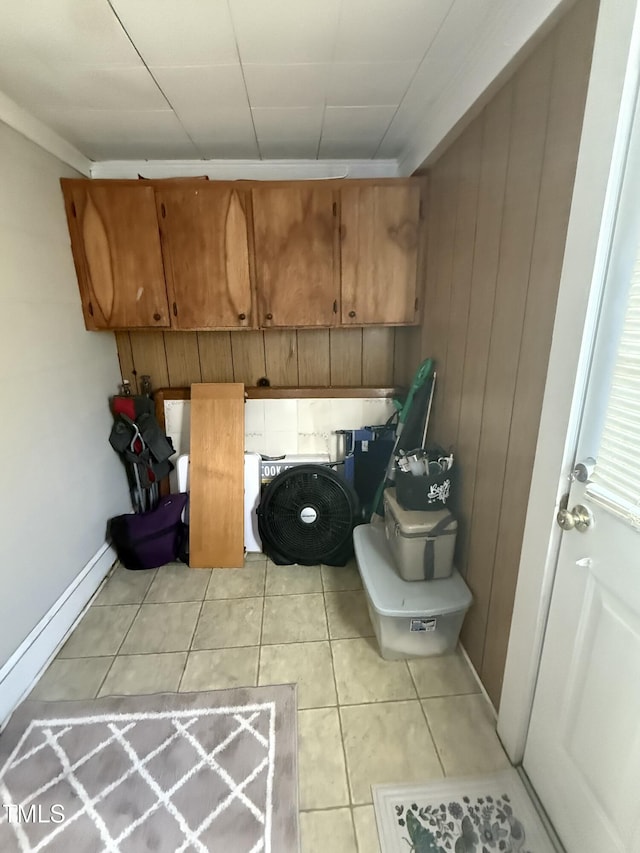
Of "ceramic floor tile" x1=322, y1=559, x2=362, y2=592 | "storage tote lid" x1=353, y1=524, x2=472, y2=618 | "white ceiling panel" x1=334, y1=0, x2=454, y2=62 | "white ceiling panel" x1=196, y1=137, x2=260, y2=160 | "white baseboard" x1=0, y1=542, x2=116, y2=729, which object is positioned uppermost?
"white ceiling panel" x1=334, y1=0, x2=454, y2=62

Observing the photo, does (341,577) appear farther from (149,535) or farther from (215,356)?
(215,356)

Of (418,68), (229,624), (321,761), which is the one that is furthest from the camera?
(229,624)

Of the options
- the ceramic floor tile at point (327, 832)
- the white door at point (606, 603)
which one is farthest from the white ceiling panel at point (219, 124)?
the ceramic floor tile at point (327, 832)

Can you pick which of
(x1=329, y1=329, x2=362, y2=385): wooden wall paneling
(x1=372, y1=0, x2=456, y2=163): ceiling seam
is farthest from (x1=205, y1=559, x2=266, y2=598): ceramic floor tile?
(x1=372, y1=0, x2=456, y2=163): ceiling seam

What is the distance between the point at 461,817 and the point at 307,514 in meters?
1.36

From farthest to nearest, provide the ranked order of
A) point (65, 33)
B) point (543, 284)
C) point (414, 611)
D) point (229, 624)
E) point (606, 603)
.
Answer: point (229, 624) → point (414, 611) → point (65, 33) → point (543, 284) → point (606, 603)

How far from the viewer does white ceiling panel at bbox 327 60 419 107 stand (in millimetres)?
1485

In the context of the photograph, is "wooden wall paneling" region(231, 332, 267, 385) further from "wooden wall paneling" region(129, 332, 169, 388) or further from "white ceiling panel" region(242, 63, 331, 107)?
"white ceiling panel" region(242, 63, 331, 107)

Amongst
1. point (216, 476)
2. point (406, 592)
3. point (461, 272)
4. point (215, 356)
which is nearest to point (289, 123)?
point (461, 272)

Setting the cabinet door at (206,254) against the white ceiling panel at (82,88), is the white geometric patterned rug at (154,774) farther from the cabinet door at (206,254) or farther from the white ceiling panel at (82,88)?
the white ceiling panel at (82,88)

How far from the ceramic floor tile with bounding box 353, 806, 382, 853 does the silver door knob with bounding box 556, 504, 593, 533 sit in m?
1.00

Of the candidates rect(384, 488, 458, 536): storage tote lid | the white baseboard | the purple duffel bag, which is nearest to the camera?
the white baseboard

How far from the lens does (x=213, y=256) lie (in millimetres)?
2213

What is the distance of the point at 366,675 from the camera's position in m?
1.71
